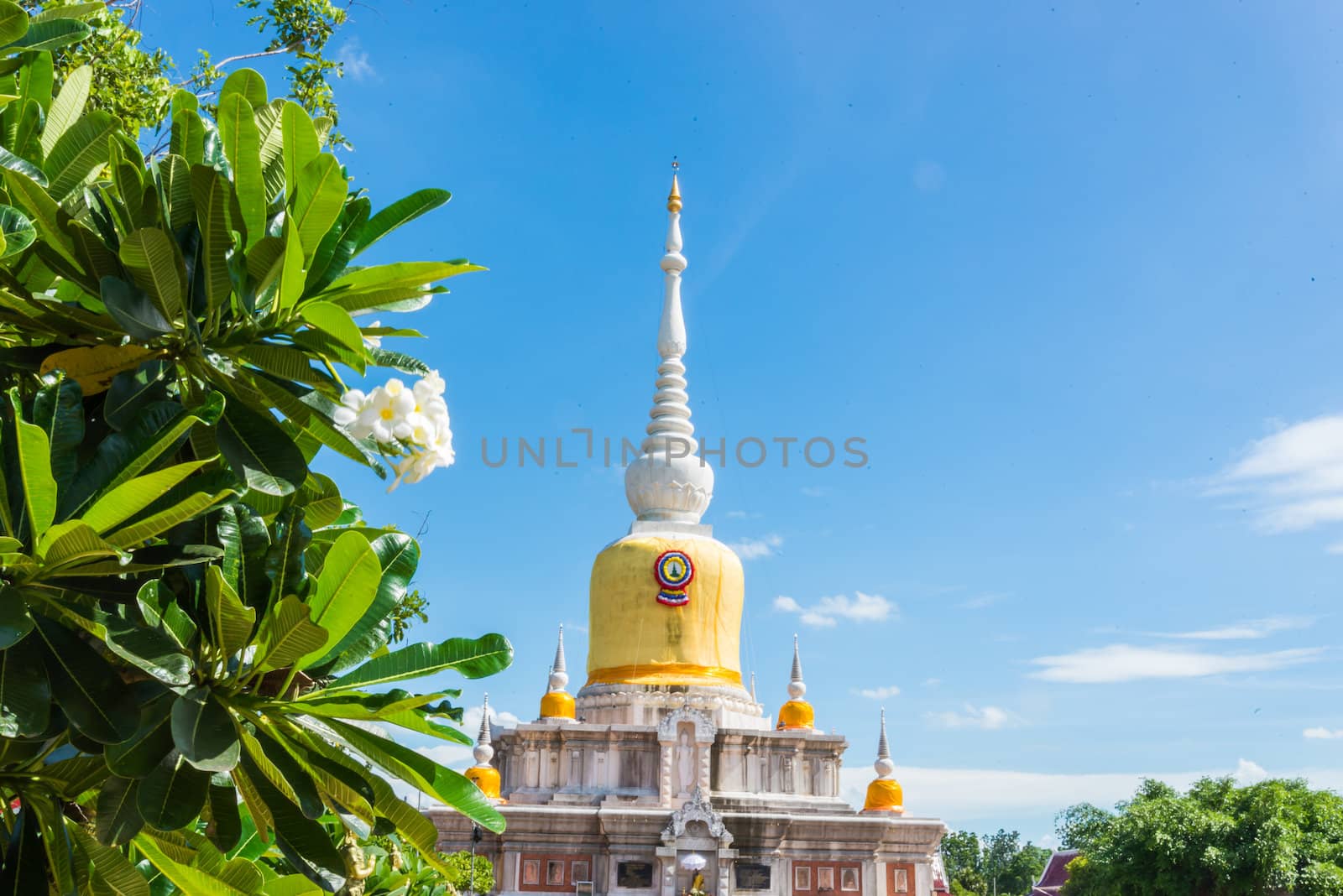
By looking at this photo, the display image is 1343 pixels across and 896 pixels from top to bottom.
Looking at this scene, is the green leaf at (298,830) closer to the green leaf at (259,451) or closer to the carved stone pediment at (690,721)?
the green leaf at (259,451)

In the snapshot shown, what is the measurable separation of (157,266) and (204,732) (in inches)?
49.8

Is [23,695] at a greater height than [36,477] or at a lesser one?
lesser

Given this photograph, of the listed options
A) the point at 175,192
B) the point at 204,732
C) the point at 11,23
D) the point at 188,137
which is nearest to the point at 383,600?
the point at 204,732

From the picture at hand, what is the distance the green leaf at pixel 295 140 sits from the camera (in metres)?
3.56

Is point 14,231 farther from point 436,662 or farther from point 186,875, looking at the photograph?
point 186,875

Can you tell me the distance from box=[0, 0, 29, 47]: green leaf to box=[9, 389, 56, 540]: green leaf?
136cm

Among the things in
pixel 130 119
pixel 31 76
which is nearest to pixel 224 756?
pixel 31 76

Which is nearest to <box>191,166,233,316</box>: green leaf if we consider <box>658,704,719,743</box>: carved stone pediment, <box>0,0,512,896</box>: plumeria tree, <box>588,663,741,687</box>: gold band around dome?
<box>0,0,512,896</box>: plumeria tree

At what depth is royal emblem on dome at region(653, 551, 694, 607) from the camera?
94.3ft

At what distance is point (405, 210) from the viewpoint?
3.85 m

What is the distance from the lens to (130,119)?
6949 mm

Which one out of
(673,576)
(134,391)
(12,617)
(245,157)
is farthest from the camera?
(673,576)

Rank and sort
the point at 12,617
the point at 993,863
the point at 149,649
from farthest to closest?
1. the point at 993,863
2. the point at 149,649
3. the point at 12,617

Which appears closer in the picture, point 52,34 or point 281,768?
point 281,768
